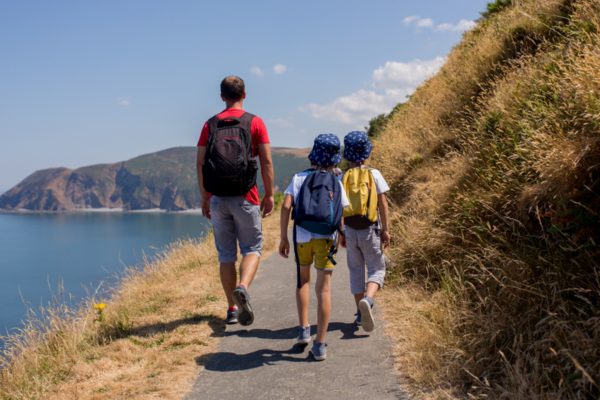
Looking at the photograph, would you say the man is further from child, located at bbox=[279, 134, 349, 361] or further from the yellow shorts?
the yellow shorts

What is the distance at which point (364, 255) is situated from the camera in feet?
17.0

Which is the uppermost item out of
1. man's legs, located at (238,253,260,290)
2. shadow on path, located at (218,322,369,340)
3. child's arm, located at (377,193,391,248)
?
child's arm, located at (377,193,391,248)

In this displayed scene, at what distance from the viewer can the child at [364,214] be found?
498 centimetres

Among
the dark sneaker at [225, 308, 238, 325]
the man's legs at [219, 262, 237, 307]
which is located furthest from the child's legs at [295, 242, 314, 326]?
the dark sneaker at [225, 308, 238, 325]

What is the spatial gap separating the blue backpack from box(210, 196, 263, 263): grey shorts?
0.82 m

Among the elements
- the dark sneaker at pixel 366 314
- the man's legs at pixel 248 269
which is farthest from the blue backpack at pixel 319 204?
the man's legs at pixel 248 269

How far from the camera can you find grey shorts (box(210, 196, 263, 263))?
510 centimetres

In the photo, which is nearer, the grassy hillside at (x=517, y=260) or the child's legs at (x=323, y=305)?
the grassy hillside at (x=517, y=260)

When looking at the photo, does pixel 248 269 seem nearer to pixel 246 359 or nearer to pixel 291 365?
pixel 246 359

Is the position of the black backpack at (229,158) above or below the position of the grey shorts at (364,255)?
above

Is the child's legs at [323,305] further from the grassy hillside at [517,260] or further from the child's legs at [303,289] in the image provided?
the grassy hillside at [517,260]

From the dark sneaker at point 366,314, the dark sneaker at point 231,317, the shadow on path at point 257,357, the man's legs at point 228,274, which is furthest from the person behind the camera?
the dark sneaker at point 231,317

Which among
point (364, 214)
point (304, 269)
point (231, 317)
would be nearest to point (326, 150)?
point (364, 214)

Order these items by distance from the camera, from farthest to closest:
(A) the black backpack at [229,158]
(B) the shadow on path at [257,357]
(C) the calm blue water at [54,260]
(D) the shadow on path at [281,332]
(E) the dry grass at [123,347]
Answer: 1. (C) the calm blue water at [54,260]
2. (D) the shadow on path at [281,332]
3. (A) the black backpack at [229,158]
4. (B) the shadow on path at [257,357]
5. (E) the dry grass at [123,347]
